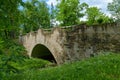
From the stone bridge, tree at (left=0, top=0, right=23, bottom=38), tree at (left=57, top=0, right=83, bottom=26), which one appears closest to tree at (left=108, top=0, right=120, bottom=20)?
tree at (left=57, top=0, right=83, bottom=26)

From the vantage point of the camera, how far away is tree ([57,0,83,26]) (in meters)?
27.6

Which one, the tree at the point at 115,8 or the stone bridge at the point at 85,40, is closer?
the stone bridge at the point at 85,40

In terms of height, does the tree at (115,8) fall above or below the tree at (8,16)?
above

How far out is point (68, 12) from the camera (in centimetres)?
2755

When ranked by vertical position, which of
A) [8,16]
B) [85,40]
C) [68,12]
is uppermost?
[68,12]

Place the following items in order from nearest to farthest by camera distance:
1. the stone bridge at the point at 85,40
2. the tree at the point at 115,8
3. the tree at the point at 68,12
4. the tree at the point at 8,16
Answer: the tree at the point at 8,16 < the stone bridge at the point at 85,40 < the tree at the point at 68,12 < the tree at the point at 115,8

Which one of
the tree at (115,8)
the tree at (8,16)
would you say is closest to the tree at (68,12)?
the tree at (115,8)

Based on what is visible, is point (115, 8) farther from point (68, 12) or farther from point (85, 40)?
point (85, 40)

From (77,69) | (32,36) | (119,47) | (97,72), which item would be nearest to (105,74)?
(97,72)

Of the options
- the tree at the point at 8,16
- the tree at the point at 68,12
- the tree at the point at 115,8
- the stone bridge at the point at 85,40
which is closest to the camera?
the tree at the point at 8,16

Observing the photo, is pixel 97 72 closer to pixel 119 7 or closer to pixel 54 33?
pixel 54 33

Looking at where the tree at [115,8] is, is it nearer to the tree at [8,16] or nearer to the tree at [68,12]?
the tree at [68,12]

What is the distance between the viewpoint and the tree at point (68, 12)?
27.6 m

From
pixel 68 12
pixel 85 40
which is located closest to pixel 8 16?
pixel 85 40
